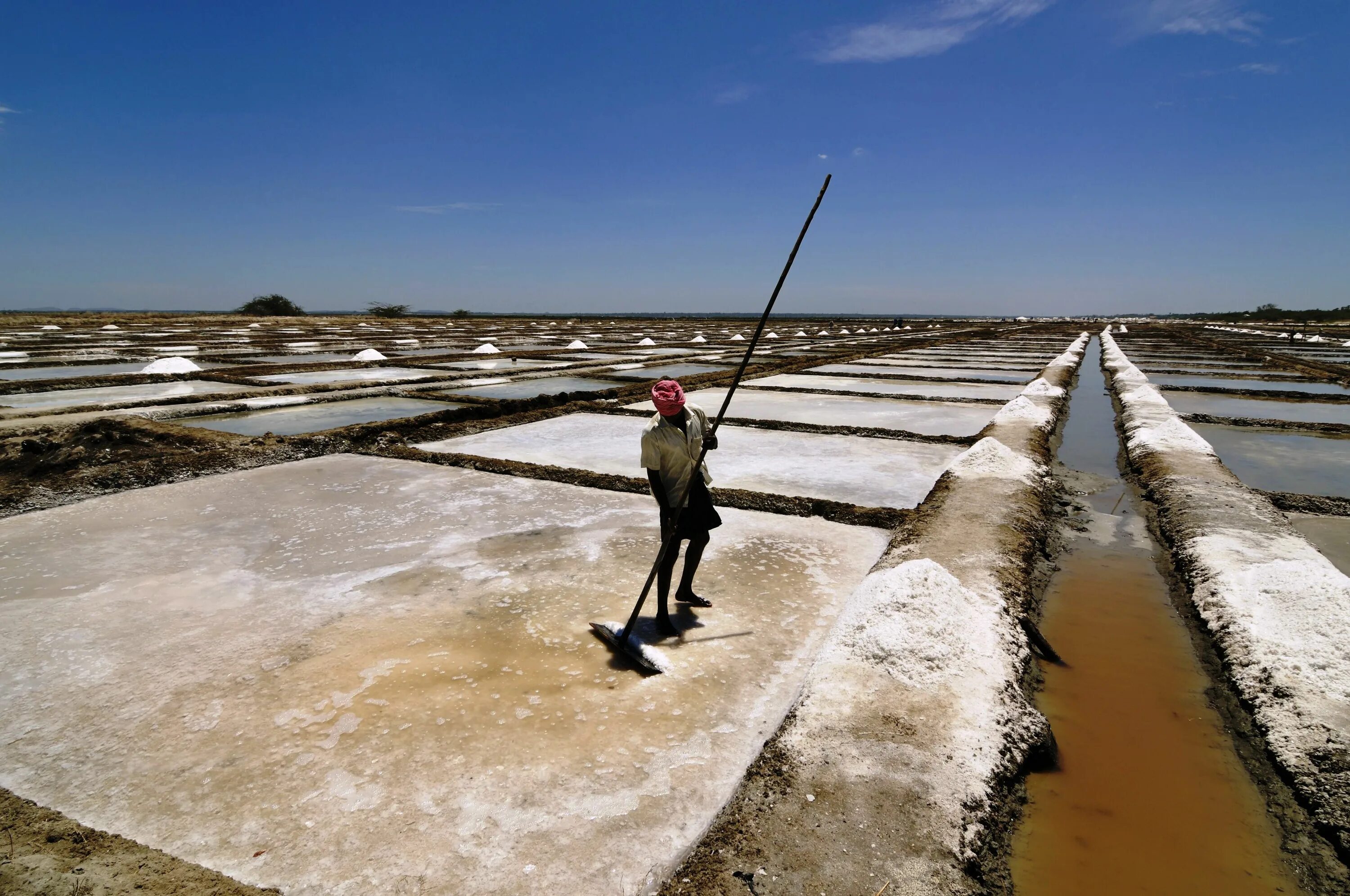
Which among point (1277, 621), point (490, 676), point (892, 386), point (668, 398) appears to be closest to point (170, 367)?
point (490, 676)

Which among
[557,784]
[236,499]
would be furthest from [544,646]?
[236,499]

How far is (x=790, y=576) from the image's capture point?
332 centimetres

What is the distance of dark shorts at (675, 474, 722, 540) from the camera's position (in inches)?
112

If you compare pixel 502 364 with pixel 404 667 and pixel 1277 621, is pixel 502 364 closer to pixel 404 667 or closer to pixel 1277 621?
pixel 404 667

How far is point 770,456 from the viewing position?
233 inches

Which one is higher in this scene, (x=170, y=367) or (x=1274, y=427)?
(x=170, y=367)

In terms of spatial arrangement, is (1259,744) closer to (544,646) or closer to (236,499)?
(544,646)

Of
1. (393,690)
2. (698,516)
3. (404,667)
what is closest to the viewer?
(393,690)

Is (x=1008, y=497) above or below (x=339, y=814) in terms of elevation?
above

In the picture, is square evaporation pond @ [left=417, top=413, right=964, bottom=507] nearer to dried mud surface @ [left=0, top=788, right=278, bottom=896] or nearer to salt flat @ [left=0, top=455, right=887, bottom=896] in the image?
salt flat @ [left=0, top=455, right=887, bottom=896]

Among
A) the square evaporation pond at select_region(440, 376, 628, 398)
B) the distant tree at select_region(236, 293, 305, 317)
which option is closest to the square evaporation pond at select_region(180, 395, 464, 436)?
the square evaporation pond at select_region(440, 376, 628, 398)

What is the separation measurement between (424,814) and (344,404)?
7.58 metres

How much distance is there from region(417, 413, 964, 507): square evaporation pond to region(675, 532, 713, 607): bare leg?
5.99ft

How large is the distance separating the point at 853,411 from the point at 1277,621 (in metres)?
6.02
